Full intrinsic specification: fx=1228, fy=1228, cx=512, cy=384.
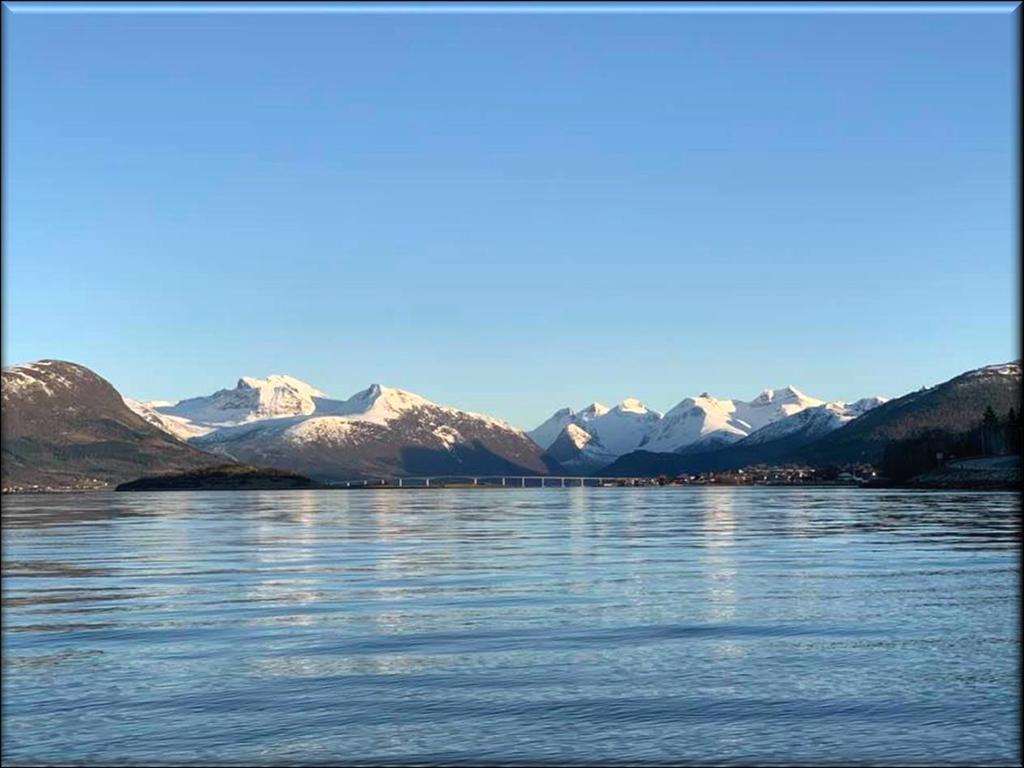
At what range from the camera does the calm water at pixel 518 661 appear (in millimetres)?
26172

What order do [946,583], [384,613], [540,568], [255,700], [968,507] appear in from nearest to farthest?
[255,700]
[384,613]
[946,583]
[540,568]
[968,507]

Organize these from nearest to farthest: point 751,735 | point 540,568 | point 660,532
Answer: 1. point 751,735
2. point 540,568
3. point 660,532

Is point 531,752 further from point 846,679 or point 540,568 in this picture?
point 540,568

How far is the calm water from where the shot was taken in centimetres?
2617

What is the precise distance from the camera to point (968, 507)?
15812 centimetres

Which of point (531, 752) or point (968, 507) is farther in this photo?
point (968, 507)

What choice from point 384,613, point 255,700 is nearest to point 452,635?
point 384,613

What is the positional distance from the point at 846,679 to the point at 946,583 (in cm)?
2557

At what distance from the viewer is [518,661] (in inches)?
1403

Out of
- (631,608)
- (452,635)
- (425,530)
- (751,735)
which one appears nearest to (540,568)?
(631,608)

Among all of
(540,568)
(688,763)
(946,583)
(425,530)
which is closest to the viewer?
(688,763)

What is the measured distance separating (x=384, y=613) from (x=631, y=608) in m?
9.56

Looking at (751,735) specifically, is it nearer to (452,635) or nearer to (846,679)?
(846,679)

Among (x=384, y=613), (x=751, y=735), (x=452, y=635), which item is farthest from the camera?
(x=384, y=613)
